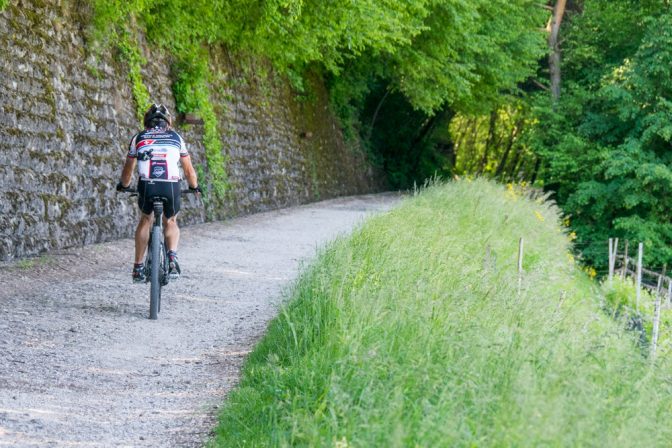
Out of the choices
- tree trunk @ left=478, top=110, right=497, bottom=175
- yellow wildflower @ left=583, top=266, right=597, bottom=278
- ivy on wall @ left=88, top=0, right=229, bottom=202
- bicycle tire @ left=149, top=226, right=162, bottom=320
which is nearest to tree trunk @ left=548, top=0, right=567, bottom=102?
yellow wildflower @ left=583, top=266, right=597, bottom=278

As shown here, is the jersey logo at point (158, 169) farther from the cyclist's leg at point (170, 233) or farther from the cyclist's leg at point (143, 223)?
the cyclist's leg at point (170, 233)

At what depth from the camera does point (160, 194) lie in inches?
346

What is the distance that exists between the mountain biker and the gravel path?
22.9 inches

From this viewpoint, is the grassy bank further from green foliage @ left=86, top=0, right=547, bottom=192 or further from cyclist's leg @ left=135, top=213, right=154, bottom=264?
green foliage @ left=86, top=0, right=547, bottom=192

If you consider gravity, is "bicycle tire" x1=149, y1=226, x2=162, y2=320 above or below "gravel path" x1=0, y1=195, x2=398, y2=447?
above

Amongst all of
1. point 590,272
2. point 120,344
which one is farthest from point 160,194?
point 590,272

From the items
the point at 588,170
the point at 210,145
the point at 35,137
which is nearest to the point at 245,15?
the point at 210,145

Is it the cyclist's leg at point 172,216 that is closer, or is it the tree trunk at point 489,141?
the cyclist's leg at point 172,216

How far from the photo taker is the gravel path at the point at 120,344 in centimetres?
538

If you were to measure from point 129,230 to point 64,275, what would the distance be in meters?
4.01

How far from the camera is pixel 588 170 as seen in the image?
98.6 ft

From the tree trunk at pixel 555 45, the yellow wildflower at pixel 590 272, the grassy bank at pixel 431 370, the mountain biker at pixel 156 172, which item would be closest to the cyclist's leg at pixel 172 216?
the mountain biker at pixel 156 172

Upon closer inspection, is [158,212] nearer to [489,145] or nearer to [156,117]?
[156,117]

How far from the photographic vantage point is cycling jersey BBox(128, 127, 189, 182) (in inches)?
346
